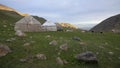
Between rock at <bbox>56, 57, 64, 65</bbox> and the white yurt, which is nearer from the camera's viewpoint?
rock at <bbox>56, 57, 64, 65</bbox>

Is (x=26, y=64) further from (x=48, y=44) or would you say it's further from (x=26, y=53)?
(x=48, y=44)

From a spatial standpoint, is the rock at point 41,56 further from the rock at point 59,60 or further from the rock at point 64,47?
the rock at point 64,47

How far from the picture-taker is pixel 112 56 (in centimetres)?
2147

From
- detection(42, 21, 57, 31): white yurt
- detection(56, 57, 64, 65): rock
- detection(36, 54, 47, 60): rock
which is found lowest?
detection(56, 57, 64, 65): rock

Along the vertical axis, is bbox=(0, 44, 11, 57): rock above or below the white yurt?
below

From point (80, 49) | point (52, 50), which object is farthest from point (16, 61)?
point (80, 49)

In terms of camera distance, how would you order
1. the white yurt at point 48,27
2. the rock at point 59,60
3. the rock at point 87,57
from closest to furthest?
the rock at point 59,60 → the rock at point 87,57 → the white yurt at point 48,27

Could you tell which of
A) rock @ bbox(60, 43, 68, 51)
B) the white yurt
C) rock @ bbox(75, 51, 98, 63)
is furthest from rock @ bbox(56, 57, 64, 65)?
the white yurt

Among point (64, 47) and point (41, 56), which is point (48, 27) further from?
point (41, 56)

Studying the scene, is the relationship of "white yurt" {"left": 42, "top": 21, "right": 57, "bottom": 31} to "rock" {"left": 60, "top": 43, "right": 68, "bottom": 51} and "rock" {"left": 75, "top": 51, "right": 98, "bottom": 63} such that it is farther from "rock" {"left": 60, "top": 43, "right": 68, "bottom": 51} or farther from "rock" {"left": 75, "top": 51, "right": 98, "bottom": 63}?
"rock" {"left": 75, "top": 51, "right": 98, "bottom": 63}

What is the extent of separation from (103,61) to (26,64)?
Answer: 25.1 feet

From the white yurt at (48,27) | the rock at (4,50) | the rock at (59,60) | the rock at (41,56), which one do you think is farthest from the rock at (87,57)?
the white yurt at (48,27)

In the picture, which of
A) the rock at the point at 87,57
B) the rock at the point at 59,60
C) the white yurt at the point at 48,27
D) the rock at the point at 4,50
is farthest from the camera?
the white yurt at the point at 48,27

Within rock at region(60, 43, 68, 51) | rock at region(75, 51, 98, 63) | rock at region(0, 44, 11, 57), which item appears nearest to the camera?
rock at region(0, 44, 11, 57)
